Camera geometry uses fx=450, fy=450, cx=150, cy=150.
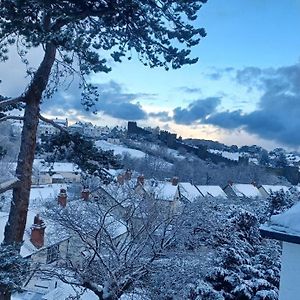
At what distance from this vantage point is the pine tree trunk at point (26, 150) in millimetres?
8852

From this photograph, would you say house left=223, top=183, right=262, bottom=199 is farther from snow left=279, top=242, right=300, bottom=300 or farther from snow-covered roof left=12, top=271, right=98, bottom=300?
snow left=279, top=242, right=300, bottom=300

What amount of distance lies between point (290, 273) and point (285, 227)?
50 cm

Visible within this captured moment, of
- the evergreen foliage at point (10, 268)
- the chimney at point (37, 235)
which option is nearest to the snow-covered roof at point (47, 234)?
the chimney at point (37, 235)

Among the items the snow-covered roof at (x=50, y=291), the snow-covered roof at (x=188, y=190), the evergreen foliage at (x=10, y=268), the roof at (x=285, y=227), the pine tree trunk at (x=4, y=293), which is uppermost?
the roof at (x=285, y=227)

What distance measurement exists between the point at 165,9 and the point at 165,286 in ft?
31.0

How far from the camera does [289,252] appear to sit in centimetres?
490

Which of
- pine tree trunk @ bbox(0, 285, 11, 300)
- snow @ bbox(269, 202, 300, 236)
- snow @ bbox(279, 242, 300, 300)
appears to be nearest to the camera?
snow @ bbox(279, 242, 300, 300)

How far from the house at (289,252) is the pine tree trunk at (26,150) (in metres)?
5.38

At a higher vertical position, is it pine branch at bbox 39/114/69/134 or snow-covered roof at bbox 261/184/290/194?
pine branch at bbox 39/114/69/134

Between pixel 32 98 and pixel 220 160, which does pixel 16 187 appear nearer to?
pixel 32 98

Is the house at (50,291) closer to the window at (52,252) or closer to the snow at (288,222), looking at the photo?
the window at (52,252)

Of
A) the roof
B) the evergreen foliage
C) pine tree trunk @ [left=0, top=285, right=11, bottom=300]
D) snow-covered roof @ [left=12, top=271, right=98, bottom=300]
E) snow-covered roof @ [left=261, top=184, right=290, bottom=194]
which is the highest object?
snow-covered roof @ [left=261, top=184, right=290, bottom=194]

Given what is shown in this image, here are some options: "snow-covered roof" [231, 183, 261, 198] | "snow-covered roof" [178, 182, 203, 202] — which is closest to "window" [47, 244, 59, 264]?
"snow-covered roof" [178, 182, 203, 202]

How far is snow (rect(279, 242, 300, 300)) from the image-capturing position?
478 centimetres
